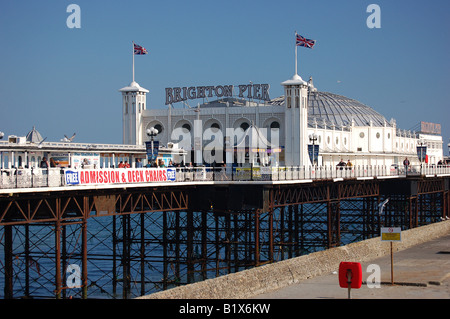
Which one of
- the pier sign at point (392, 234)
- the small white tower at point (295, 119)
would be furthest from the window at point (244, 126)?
the pier sign at point (392, 234)

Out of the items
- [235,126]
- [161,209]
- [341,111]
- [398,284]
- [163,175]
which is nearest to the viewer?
[398,284]

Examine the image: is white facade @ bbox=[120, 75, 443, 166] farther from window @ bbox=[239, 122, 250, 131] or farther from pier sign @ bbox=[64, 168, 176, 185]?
pier sign @ bbox=[64, 168, 176, 185]

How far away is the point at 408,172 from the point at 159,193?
35.1m

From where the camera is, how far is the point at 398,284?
1357 inches

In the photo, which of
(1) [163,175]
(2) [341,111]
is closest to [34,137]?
(1) [163,175]

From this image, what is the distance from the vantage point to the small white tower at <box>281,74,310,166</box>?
66750mm

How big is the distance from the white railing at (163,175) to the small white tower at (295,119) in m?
6.01

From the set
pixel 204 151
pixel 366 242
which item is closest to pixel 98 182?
pixel 366 242

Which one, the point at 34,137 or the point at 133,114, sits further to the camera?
the point at 133,114

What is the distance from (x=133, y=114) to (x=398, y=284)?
145 feet

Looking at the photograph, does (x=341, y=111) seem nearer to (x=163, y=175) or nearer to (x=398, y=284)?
(x=163, y=175)

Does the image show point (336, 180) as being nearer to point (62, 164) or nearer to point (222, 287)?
point (62, 164)

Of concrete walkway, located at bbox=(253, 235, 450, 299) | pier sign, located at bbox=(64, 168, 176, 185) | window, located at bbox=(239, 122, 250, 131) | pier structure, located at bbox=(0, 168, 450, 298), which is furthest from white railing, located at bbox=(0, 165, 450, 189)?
window, located at bbox=(239, 122, 250, 131)

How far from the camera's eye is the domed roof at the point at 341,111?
107375 millimetres
